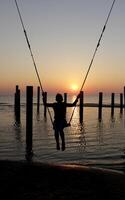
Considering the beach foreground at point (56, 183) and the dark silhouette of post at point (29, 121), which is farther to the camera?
Answer: the dark silhouette of post at point (29, 121)

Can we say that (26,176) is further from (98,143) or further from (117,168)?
(98,143)

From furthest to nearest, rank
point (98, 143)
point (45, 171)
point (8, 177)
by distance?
point (98, 143)
point (45, 171)
point (8, 177)

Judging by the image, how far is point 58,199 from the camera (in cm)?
823

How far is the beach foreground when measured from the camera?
335 inches

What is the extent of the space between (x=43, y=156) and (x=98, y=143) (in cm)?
535

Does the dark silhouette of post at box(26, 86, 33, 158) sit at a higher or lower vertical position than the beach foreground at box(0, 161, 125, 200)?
higher

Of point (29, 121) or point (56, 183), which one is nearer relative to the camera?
point (56, 183)

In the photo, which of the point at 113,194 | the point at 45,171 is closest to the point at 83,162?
the point at 45,171

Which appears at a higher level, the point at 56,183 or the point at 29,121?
the point at 29,121

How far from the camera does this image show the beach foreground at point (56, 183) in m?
8.50

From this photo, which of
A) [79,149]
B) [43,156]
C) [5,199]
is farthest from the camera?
[79,149]

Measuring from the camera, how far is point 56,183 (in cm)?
935

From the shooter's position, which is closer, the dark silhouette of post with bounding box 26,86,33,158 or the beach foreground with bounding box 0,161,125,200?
the beach foreground with bounding box 0,161,125,200

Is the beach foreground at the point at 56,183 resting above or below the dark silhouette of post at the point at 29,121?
below
